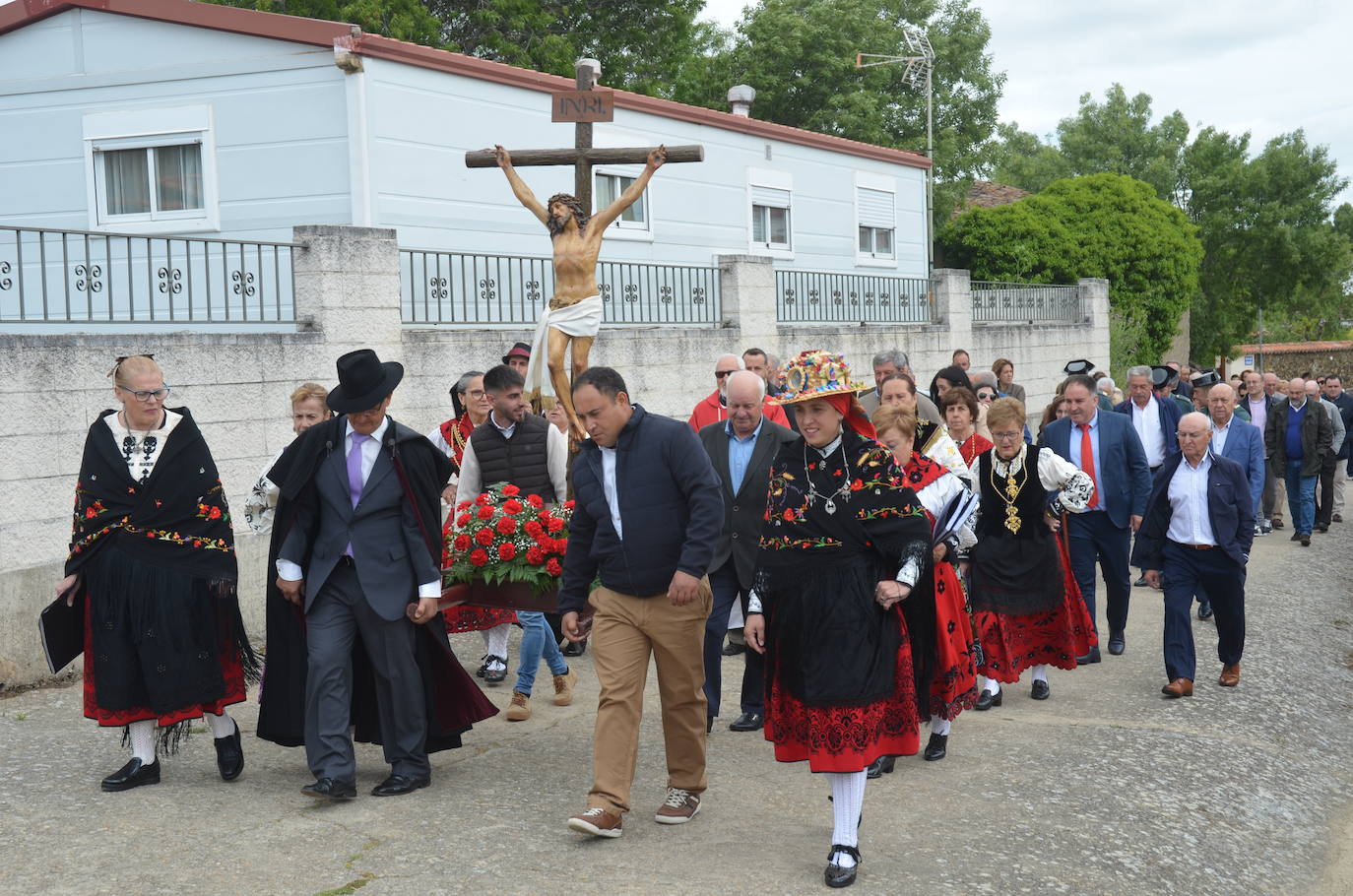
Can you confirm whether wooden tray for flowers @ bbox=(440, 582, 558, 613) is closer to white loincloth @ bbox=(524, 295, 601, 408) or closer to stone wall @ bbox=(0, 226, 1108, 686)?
white loincloth @ bbox=(524, 295, 601, 408)

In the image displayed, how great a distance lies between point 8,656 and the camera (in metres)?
8.50

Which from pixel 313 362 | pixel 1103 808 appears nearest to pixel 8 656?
pixel 313 362

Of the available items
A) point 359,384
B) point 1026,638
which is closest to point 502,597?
point 359,384

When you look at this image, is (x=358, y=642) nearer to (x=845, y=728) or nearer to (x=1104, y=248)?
(x=845, y=728)

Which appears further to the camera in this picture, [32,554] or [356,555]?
[32,554]

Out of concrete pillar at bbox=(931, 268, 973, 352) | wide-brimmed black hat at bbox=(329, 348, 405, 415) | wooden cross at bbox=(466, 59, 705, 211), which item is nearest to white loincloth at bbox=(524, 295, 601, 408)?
wooden cross at bbox=(466, 59, 705, 211)

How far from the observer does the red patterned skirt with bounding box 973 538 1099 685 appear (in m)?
8.16

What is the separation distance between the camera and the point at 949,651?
21.4 feet

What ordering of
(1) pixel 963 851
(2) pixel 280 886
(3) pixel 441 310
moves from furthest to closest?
(3) pixel 441 310, (1) pixel 963 851, (2) pixel 280 886

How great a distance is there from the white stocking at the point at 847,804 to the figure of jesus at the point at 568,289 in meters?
3.91

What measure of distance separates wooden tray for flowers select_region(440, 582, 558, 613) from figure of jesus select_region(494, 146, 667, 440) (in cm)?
172

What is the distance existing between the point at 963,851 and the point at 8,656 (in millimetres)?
6044

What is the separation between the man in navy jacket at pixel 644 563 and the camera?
576 cm

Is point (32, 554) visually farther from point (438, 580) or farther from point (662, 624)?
point (662, 624)
